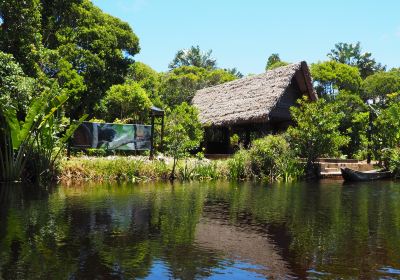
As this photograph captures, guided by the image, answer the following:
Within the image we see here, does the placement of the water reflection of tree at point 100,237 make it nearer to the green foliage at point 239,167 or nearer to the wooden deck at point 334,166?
the green foliage at point 239,167

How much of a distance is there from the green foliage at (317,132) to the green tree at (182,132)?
453 cm

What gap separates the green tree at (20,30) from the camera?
48.6 feet

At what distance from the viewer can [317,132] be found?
19.0 meters

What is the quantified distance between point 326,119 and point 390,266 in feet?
47.7

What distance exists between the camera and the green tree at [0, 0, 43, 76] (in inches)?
584

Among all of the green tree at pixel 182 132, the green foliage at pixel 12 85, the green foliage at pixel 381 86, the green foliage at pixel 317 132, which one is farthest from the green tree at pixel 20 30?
the green foliage at pixel 381 86

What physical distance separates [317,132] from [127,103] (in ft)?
31.1

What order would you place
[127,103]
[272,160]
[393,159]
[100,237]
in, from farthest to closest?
[127,103] → [393,159] → [272,160] → [100,237]

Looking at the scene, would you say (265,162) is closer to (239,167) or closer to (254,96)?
(239,167)

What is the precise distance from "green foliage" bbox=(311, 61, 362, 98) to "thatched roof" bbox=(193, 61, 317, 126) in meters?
10.2

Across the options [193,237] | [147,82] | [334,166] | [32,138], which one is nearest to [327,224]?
[193,237]

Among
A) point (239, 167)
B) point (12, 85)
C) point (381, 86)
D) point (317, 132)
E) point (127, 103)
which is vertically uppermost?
point (381, 86)

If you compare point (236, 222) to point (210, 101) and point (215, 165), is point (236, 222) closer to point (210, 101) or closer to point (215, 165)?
point (215, 165)

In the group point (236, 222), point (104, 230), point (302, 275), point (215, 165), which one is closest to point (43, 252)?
point (104, 230)
